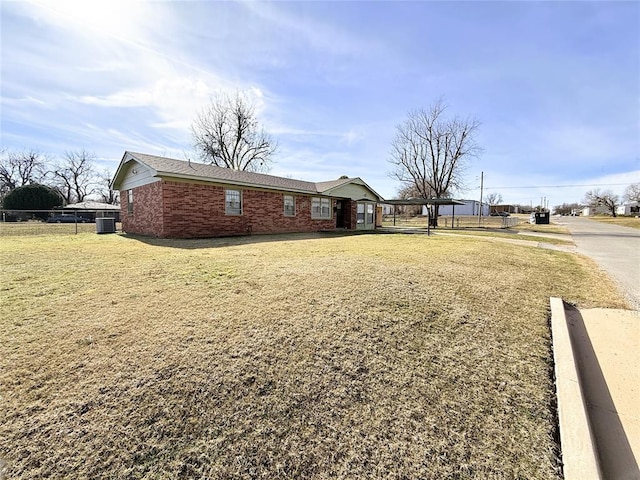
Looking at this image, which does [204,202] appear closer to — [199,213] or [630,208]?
[199,213]

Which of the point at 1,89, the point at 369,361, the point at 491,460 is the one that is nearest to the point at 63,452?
the point at 369,361

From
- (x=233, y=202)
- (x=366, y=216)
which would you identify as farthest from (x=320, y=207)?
(x=233, y=202)

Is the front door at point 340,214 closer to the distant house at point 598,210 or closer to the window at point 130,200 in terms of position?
the window at point 130,200

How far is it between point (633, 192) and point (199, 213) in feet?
298

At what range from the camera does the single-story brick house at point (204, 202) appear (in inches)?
455

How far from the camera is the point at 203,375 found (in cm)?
241

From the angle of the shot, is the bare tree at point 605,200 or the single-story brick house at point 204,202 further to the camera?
the bare tree at point 605,200

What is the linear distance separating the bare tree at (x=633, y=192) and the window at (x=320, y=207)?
74044 mm

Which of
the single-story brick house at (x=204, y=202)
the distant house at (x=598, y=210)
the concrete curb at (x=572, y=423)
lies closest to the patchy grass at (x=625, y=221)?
the single-story brick house at (x=204, y=202)

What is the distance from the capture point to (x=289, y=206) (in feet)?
53.4

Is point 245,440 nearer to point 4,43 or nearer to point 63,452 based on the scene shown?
point 63,452

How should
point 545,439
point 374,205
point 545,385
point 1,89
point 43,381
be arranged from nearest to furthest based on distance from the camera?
point 545,439 < point 43,381 < point 545,385 < point 1,89 < point 374,205

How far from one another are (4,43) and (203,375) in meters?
9.77

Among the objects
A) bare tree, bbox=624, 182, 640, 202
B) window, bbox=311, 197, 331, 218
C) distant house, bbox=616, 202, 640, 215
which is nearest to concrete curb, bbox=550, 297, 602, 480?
window, bbox=311, 197, 331, 218
